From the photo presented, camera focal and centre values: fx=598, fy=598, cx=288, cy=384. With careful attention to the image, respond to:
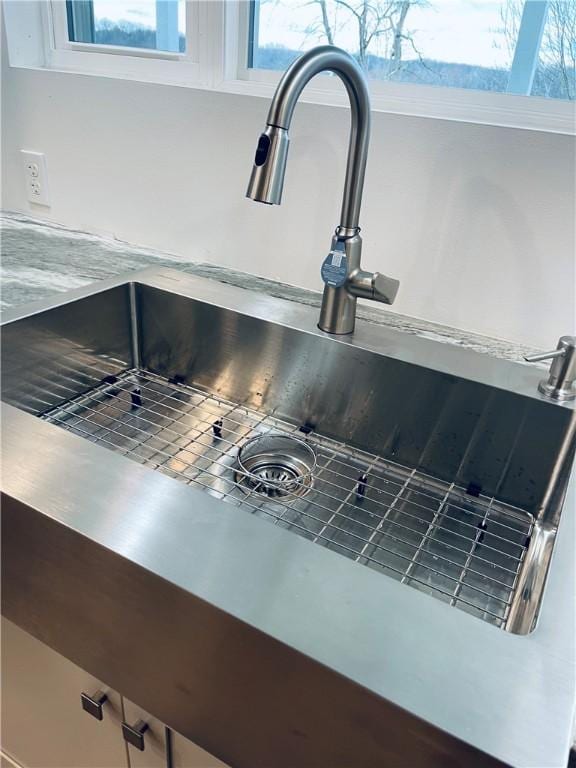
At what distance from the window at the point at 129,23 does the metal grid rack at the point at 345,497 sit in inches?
29.6

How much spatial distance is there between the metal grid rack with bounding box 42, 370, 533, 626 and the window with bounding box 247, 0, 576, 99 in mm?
640

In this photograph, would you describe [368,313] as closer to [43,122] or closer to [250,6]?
[250,6]

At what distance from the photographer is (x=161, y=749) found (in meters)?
0.60

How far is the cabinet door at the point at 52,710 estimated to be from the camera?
64 cm

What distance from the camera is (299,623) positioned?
44cm

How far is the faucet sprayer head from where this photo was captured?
2.12 ft

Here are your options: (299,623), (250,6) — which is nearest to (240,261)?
(250,6)

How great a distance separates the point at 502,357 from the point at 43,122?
1110mm

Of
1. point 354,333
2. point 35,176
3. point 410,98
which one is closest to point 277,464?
point 354,333

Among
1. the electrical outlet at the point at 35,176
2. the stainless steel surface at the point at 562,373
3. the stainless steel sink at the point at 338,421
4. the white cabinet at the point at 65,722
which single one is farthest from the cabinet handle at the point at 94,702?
the electrical outlet at the point at 35,176

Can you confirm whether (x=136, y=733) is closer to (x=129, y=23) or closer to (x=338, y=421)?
(x=338, y=421)

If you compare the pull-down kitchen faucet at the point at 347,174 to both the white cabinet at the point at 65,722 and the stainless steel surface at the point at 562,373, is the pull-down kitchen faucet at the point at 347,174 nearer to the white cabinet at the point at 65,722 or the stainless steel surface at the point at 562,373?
the stainless steel surface at the point at 562,373

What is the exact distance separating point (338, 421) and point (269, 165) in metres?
0.40

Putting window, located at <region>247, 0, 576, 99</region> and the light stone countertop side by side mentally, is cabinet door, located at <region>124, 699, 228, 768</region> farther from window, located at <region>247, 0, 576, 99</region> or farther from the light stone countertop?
window, located at <region>247, 0, 576, 99</region>
